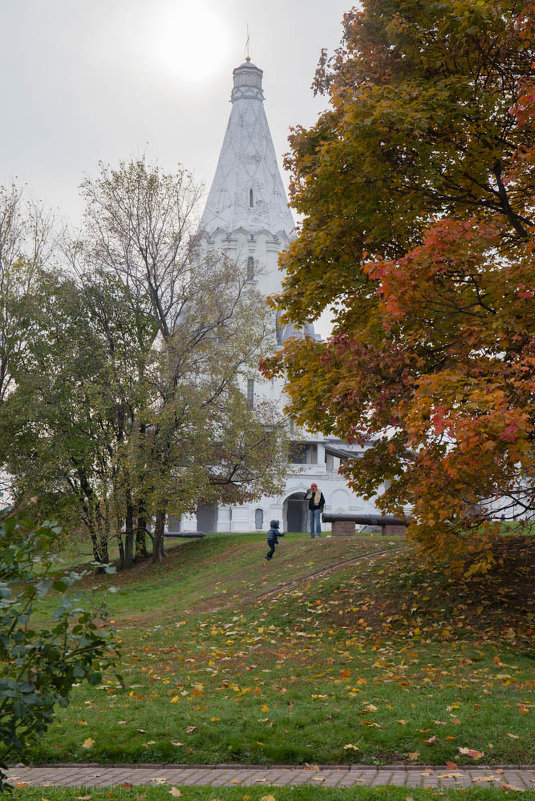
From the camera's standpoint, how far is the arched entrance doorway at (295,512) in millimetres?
65562

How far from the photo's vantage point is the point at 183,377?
29688 mm

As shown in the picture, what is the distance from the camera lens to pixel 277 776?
6406 millimetres

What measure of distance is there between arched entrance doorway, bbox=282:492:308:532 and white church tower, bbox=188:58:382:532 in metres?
0.03

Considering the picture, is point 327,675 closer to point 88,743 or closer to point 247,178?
point 88,743

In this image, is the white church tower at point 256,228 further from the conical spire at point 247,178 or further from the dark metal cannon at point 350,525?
the dark metal cannon at point 350,525

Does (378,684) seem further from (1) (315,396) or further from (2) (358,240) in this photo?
(2) (358,240)

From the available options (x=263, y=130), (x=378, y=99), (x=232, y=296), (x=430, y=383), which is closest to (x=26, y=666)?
(x=430, y=383)

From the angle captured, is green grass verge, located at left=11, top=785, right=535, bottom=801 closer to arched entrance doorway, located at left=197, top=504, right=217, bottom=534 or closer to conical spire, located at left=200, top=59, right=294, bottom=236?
arched entrance doorway, located at left=197, top=504, right=217, bottom=534

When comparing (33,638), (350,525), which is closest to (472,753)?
(33,638)

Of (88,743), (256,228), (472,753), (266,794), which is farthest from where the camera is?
(256,228)

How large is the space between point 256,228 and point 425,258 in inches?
2269

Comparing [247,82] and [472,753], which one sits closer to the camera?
[472,753]

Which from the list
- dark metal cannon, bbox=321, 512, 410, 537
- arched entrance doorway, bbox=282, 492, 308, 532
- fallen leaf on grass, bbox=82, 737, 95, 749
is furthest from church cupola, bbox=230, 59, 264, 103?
fallen leaf on grass, bbox=82, 737, 95, 749

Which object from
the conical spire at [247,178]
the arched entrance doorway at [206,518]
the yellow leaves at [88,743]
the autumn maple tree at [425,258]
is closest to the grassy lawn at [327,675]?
the yellow leaves at [88,743]
